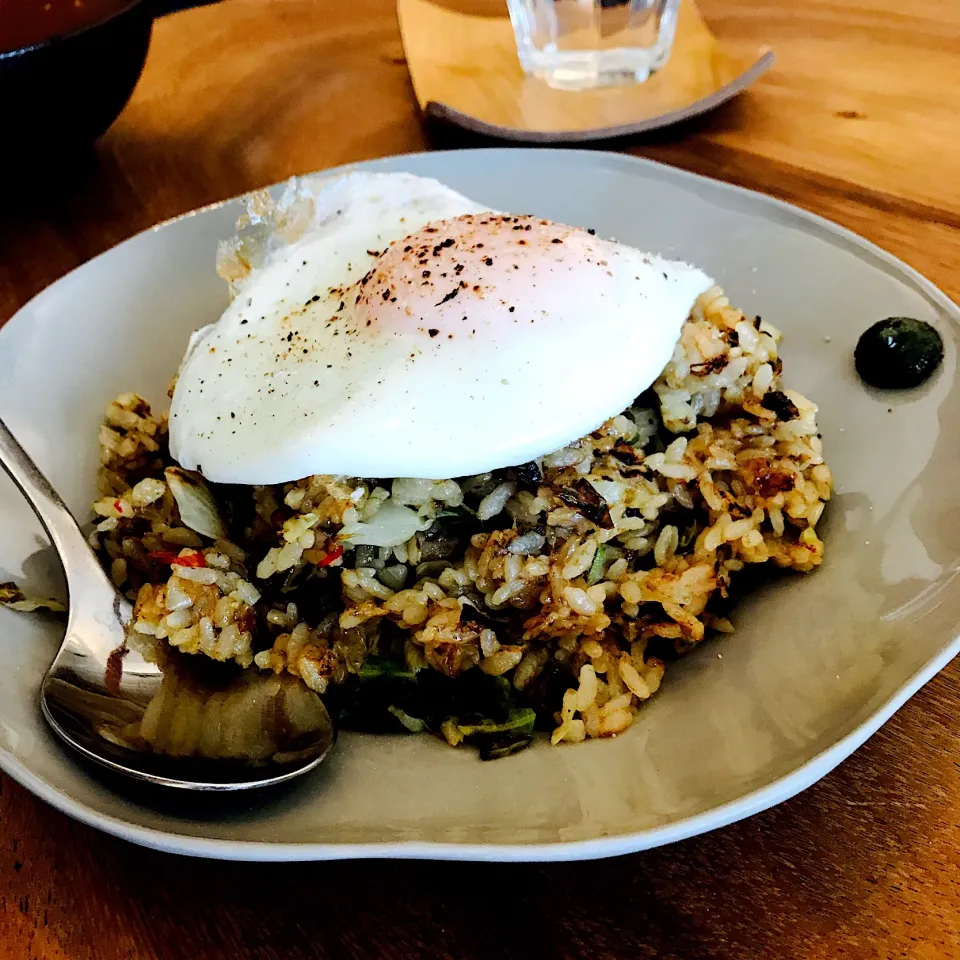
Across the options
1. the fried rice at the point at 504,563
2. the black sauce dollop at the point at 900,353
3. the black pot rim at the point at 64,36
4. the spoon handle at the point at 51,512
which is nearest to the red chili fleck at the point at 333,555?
the fried rice at the point at 504,563

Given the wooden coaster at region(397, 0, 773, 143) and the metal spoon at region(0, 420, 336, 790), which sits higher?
the wooden coaster at region(397, 0, 773, 143)

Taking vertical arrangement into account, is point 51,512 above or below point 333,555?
above

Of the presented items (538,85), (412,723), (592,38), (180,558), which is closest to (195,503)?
(180,558)

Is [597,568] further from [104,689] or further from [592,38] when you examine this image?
[592,38]

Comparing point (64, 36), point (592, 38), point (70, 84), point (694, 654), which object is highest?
point (64, 36)

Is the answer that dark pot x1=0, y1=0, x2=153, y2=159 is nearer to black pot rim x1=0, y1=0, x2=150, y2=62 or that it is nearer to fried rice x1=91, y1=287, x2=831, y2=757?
black pot rim x1=0, y1=0, x2=150, y2=62

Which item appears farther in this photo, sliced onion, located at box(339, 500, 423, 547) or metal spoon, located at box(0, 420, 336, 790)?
sliced onion, located at box(339, 500, 423, 547)

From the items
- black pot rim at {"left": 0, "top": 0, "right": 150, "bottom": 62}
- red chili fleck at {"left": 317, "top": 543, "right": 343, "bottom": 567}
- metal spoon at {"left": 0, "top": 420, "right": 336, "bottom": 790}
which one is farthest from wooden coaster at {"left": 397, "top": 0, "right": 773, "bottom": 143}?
metal spoon at {"left": 0, "top": 420, "right": 336, "bottom": 790}

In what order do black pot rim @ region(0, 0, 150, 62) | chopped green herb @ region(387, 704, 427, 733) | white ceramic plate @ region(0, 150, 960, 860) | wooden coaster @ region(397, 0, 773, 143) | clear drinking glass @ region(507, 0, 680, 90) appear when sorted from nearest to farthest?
white ceramic plate @ region(0, 150, 960, 860), chopped green herb @ region(387, 704, 427, 733), black pot rim @ region(0, 0, 150, 62), wooden coaster @ region(397, 0, 773, 143), clear drinking glass @ region(507, 0, 680, 90)
